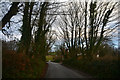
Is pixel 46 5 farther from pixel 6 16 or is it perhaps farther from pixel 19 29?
pixel 6 16

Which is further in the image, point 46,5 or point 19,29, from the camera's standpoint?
point 46,5

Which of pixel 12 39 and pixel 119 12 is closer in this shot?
pixel 12 39

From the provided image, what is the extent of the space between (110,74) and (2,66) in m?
8.15

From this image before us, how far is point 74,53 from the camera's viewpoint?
30484 mm

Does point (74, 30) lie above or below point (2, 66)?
above

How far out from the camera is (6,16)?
12.4 metres

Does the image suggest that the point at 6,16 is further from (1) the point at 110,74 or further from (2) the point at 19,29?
(1) the point at 110,74

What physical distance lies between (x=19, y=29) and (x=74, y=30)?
1784 cm

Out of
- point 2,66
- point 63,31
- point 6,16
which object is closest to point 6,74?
point 2,66

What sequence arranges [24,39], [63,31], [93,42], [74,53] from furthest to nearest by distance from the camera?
A: [63,31] → [74,53] → [93,42] → [24,39]

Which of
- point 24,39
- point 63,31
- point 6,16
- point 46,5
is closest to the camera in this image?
point 6,16

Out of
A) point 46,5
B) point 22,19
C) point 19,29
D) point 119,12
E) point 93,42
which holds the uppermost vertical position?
point 46,5

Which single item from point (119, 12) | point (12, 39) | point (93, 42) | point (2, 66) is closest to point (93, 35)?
point (93, 42)

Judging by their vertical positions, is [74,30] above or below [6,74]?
above
